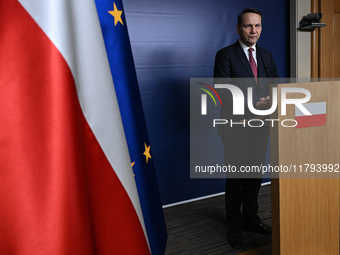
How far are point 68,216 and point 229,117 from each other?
61.2 inches

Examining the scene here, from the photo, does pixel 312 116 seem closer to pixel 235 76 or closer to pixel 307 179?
pixel 307 179

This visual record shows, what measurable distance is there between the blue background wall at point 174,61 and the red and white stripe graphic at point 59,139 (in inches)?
73.0

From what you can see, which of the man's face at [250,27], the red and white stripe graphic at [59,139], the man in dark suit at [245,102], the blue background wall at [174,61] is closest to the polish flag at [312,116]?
the man in dark suit at [245,102]

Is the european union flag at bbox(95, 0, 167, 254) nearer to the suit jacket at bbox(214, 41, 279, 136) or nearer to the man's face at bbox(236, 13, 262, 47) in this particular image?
the suit jacket at bbox(214, 41, 279, 136)

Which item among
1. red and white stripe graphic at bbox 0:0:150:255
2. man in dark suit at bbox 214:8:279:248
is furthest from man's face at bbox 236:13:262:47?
red and white stripe graphic at bbox 0:0:150:255

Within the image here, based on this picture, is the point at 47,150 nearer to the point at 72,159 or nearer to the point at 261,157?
the point at 72,159

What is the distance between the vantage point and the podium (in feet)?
4.77

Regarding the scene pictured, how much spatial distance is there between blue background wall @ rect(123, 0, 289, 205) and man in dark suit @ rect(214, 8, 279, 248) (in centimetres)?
70

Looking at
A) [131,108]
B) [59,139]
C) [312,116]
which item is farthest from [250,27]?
[59,139]

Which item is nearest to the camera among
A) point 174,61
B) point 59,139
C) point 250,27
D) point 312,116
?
point 59,139

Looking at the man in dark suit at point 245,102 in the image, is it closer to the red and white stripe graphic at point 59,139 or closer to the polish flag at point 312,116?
the polish flag at point 312,116

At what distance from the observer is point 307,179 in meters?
1.51

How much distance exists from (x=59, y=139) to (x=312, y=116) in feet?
4.20

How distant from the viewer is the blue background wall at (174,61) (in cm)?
252
